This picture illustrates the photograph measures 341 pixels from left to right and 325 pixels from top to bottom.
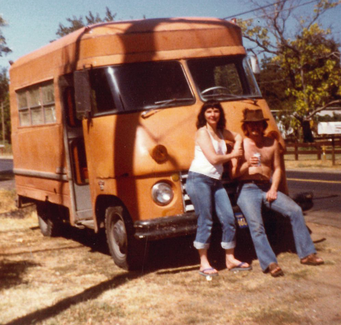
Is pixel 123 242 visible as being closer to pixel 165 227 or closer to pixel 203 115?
pixel 165 227

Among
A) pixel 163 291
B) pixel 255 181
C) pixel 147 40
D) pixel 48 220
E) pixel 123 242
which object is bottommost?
pixel 163 291

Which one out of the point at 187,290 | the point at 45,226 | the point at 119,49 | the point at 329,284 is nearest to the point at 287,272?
the point at 329,284

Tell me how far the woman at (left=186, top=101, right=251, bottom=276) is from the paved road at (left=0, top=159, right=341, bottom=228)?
348 cm

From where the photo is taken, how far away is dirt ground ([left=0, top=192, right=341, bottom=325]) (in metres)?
5.18

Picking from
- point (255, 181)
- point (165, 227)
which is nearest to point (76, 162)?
point (165, 227)

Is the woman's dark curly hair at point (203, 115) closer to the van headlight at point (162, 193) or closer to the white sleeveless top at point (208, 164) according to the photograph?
the white sleeveless top at point (208, 164)

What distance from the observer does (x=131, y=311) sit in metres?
5.40

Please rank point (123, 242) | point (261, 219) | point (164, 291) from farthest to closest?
point (123, 242) → point (261, 219) → point (164, 291)

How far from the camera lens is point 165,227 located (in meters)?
6.42

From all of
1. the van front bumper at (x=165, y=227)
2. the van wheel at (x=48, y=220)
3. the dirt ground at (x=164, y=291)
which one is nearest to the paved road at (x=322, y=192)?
the dirt ground at (x=164, y=291)

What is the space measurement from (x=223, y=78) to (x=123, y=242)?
8.03 feet

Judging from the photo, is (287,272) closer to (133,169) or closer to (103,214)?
(133,169)

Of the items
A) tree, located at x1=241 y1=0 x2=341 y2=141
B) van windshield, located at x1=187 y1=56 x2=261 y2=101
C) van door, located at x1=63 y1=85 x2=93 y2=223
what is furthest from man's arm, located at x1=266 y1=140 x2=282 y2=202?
tree, located at x1=241 y1=0 x2=341 y2=141

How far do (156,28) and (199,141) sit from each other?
66.7 inches
